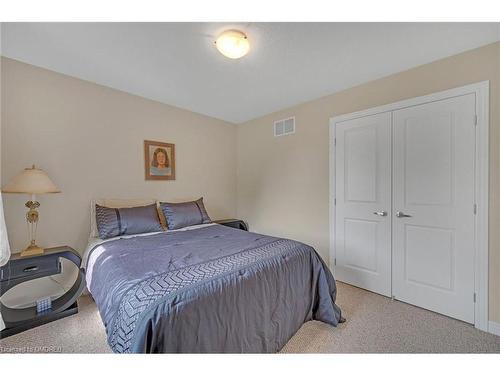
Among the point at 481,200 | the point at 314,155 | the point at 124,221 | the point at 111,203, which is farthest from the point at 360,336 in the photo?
the point at 111,203

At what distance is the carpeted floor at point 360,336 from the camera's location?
Answer: 1637 millimetres

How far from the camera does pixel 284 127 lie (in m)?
3.40

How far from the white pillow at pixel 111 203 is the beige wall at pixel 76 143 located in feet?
0.19

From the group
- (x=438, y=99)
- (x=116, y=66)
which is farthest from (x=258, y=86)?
(x=438, y=99)

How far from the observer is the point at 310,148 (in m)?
3.08

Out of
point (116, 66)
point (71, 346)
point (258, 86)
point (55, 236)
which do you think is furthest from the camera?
point (258, 86)

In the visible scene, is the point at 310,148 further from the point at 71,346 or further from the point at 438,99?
the point at 71,346

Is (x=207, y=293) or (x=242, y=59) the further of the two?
(x=242, y=59)

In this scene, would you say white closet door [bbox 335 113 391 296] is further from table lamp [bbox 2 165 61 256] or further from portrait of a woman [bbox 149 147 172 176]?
table lamp [bbox 2 165 61 256]

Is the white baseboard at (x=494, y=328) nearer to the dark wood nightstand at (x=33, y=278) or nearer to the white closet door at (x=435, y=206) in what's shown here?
the white closet door at (x=435, y=206)

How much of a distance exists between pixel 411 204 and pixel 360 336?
132cm

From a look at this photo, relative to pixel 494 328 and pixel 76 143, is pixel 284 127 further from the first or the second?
pixel 494 328

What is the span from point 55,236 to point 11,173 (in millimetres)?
710

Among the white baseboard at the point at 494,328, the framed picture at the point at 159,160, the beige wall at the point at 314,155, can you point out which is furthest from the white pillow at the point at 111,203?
the white baseboard at the point at 494,328
